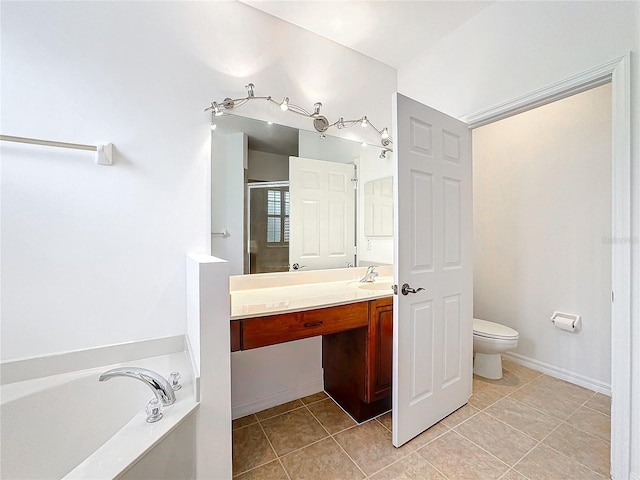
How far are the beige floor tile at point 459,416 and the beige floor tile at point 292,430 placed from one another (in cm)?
79

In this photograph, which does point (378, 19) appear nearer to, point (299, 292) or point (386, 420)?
point (299, 292)

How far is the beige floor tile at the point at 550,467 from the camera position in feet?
4.43

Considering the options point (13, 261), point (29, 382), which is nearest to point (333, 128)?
point (13, 261)

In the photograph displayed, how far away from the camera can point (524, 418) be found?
5.89ft

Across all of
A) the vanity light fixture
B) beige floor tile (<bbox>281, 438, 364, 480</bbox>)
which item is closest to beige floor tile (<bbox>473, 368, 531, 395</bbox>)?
beige floor tile (<bbox>281, 438, 364, 480</bbox>)

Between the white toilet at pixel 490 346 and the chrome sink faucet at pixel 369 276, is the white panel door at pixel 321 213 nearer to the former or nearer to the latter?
the chrome sink faucet at pixel 369 276

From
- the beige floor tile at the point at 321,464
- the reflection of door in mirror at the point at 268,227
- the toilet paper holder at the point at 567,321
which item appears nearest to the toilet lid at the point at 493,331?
the toilet paper holder at the point at 567,321

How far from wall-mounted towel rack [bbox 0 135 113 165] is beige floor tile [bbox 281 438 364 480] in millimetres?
1845

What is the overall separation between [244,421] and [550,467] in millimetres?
1711

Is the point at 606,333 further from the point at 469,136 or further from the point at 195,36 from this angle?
the point at 195,36

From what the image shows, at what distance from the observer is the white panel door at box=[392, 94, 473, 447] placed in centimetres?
153

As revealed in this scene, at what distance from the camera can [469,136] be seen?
1975 millimetres

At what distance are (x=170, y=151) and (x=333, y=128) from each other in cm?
121

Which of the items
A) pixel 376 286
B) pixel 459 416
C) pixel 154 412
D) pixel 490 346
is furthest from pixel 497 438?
pixel 154 412
